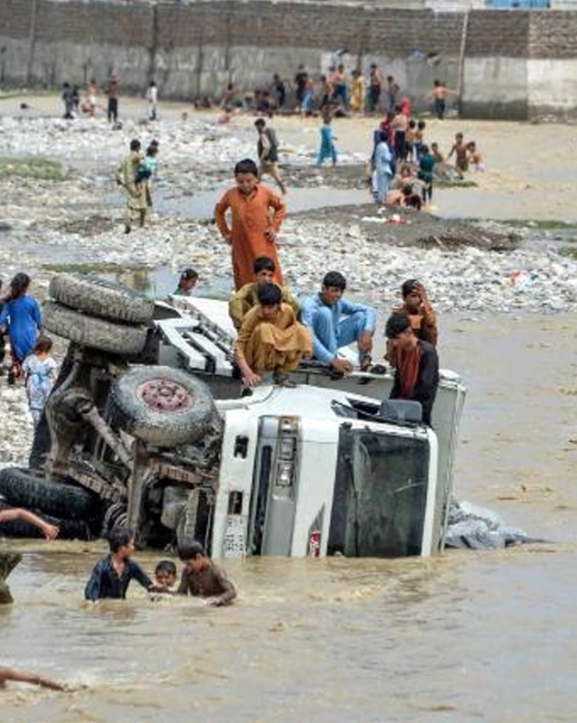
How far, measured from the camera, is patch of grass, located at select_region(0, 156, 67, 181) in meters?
45.3

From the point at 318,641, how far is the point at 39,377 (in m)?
5.28

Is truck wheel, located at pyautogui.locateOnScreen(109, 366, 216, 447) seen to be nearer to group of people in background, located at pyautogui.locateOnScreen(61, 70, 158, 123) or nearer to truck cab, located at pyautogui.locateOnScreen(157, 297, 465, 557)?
truck cab, located at pyautogui.locateOnScreen(157, 297, 465, 557)

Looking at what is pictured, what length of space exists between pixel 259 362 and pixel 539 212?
2555 cm

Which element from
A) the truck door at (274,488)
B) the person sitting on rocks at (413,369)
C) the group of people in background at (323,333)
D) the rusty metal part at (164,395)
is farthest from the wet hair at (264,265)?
the truck door at (274,488)

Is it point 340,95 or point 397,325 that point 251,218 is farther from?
point 340,95

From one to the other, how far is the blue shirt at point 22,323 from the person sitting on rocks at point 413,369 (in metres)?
6.17

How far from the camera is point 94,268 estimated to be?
100 feet

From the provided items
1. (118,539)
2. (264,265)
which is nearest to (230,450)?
(118,539)

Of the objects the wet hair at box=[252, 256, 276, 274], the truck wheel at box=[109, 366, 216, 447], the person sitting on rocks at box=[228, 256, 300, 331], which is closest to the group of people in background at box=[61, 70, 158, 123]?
the wet hair at box=[252, 256, 276, 274]

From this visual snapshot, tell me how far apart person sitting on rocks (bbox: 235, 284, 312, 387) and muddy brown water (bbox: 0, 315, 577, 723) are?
1.33m

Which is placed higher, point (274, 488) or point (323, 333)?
point (323, 333)

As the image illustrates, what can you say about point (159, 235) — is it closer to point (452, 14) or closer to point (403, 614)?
point (403, 614)

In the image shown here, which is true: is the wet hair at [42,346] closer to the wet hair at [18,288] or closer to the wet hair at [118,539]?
the wet hair at [18,288]

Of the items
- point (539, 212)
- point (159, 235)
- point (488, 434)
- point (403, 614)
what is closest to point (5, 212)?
point (159, 235)
